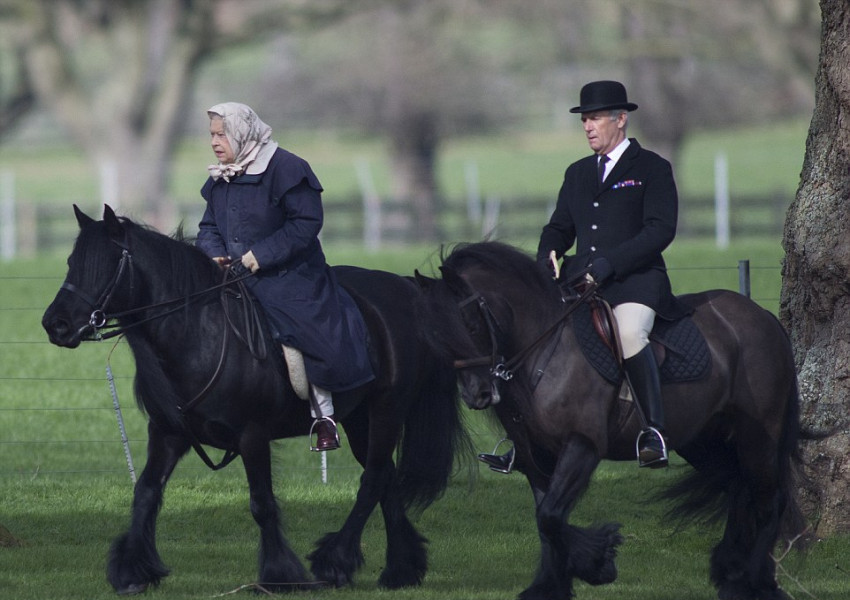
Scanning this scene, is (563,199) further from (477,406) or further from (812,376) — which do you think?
(812,376)

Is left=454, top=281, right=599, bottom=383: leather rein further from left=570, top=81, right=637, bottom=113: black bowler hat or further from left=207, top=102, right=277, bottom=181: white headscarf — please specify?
left=207, top=102, right=277, bottom=181: white headscarf

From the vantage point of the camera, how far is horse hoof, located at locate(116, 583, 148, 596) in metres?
6.91

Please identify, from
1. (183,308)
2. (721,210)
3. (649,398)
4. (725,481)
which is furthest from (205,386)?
(721,210)

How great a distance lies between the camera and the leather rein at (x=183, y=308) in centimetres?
659

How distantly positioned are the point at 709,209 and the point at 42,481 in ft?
79.6

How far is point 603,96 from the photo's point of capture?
6.64 m

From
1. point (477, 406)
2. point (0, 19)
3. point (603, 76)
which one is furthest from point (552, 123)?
point (477, 406)

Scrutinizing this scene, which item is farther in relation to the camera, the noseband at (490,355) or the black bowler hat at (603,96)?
the black bowler hat at (603,96)

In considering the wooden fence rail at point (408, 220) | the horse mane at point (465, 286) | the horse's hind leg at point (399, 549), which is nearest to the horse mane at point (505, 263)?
the horse mane at point (465, 286)

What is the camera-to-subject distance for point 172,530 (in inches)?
349

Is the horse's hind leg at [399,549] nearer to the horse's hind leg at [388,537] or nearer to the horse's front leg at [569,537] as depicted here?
the horse's hind leg at [388,537]

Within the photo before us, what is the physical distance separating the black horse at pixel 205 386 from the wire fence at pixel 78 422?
6.50 feet

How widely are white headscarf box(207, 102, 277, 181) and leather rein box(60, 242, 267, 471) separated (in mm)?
479

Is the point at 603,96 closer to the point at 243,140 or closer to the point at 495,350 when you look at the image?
the point at 495,350
